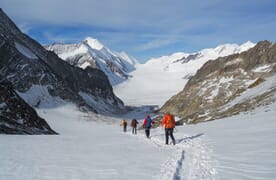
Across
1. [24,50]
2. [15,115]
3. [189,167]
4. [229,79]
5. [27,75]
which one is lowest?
[189,167]

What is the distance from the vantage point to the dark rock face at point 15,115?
3521 cm

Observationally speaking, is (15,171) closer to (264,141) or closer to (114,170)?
(114,170)

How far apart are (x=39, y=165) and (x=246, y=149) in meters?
8.59

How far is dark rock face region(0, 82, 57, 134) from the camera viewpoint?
116 ft

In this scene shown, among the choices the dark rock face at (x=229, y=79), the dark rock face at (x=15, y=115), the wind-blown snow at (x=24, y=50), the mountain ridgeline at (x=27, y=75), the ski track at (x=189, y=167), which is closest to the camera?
the ski track at (x=189, y=167)

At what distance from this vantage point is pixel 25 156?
1261 centimetres

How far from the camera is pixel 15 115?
39.1 metres

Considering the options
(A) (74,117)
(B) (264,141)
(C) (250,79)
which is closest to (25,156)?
(B) (264,141)

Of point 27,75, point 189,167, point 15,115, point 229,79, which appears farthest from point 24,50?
point 189,167

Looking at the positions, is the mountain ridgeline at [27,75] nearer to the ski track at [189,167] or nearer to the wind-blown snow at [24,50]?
the wind-blown snow at [24,50]

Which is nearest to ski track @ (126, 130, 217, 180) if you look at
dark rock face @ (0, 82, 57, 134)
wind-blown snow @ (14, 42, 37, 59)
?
dark rock face @ (0, 82, 57, 134)

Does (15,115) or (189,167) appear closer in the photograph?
(189,167)

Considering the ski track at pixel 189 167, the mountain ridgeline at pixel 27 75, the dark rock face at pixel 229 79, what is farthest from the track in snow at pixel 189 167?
the dark rock face at pixel 229 79

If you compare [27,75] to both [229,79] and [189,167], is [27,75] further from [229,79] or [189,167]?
[189,167]
